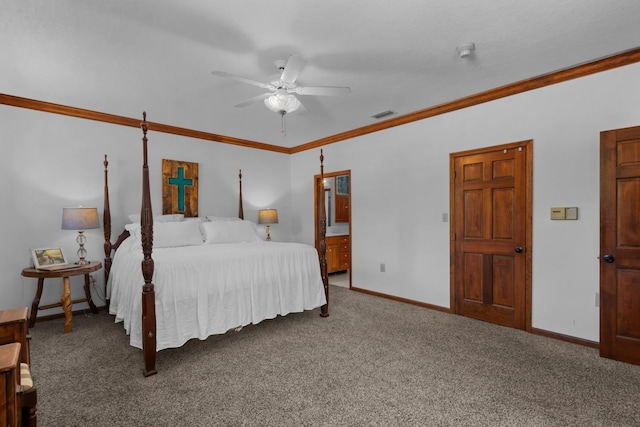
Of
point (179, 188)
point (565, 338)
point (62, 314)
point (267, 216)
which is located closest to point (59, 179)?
point (179, 188)

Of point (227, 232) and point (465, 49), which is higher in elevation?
point (465, 49)

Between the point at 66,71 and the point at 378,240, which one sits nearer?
the point at 66,71

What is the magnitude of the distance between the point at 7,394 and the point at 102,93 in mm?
3301

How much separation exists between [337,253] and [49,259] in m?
4.44

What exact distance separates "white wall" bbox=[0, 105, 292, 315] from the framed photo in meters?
0.26

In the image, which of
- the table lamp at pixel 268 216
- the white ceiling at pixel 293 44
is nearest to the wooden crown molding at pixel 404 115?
the white ceiling at pixel 293 44

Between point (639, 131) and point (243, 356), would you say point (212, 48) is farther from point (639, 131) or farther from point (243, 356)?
point (639, 131)

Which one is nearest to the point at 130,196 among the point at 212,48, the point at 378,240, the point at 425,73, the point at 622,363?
the point at 212,48

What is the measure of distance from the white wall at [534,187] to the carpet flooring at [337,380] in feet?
2.04

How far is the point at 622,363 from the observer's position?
257cm

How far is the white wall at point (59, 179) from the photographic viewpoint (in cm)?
353

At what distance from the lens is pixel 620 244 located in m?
2.62

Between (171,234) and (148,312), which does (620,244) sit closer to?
(148,312)

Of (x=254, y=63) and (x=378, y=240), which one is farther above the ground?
(x=254, y=63)
